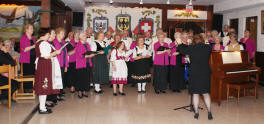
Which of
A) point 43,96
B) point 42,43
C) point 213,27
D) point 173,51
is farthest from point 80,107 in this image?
point 213,27

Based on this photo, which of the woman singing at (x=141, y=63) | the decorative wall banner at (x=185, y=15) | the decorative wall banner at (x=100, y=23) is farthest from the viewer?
the decorative wall banner at (x=185, y=15)

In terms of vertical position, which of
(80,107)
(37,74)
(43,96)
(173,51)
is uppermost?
(173,51)

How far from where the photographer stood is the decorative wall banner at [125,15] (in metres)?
11.1

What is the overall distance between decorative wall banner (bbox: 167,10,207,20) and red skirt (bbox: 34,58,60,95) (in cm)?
840

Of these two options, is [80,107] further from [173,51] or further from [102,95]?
[173,51]

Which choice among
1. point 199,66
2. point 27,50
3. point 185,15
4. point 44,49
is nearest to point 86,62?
point 27,50

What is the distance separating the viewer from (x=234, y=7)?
9.76m

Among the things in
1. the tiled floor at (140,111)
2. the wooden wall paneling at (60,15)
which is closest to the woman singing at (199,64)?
the tiled floor at (140,111)

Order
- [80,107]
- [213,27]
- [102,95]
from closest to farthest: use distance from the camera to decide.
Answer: [80,107], [102,95], [213,27]

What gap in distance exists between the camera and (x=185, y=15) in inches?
476

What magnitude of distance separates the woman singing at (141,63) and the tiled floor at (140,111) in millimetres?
450

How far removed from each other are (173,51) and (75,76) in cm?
252

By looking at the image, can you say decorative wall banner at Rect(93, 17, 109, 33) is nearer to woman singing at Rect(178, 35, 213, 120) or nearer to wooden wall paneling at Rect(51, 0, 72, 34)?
wooden wall paneling at Rect(51, 0, 72, 34)

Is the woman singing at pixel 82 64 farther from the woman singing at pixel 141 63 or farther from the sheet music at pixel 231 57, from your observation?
the sheet music at pixel 231 57
